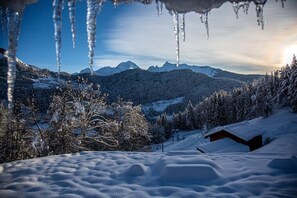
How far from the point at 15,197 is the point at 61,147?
13077 millimetres

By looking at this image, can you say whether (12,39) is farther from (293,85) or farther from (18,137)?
(293,85)

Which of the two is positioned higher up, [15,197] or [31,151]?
[15,197]

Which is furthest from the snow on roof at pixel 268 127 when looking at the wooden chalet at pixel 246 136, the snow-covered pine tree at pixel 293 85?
the snow-covered pine tree at pixel 293 85

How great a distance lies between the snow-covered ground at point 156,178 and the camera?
5508mm

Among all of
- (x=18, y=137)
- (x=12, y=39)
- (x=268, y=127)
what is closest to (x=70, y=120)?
(x=18, y=137)

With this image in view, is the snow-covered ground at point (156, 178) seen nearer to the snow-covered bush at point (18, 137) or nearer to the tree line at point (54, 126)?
the snow-covered bush at point (18, 137)

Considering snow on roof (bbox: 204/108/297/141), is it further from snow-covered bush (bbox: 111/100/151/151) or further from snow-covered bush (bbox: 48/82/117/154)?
snow-covered bush (bbox: 48/82/117/154)

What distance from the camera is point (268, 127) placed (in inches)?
1539

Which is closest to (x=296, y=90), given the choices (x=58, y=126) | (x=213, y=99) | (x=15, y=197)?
(x=58, y=126)

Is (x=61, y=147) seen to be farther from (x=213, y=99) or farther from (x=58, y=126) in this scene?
(x=213, y=99)

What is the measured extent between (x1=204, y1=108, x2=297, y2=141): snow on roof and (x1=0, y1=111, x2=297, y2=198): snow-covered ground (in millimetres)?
21976

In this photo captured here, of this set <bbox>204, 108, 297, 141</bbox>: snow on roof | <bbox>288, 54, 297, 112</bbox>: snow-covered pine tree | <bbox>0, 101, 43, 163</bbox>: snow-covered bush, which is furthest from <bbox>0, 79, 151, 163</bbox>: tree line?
<bbox>288, 54, 297, 112</bbox>: snow-covered pine tree

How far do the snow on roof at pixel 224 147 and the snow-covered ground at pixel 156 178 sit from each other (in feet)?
66.8

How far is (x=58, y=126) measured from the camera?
18141 mm
